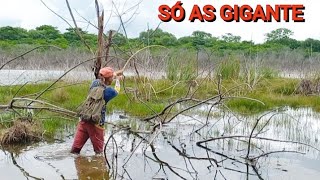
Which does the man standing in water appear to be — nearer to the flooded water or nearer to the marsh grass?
the flooded water

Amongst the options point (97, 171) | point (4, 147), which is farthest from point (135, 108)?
point (97, 171)

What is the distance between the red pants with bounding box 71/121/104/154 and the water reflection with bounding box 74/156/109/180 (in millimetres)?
139

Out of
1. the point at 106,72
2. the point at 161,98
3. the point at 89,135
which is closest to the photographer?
the point at 106,72

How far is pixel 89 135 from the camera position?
243 inches

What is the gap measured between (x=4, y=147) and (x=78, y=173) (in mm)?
1785

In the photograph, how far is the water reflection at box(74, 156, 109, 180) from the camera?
5.45 m

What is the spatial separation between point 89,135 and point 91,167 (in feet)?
1.73

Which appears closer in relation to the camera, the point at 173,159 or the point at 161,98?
the point at 173,159

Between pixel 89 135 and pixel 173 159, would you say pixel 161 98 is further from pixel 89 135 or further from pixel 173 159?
pixel 89 135

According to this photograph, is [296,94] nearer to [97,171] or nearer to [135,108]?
[135,108]

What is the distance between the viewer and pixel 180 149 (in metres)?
6.93

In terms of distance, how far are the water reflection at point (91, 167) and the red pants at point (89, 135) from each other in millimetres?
139

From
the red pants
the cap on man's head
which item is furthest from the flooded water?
the cap on man's head

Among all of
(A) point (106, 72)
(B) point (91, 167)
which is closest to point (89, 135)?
(B) point (91, 167)
